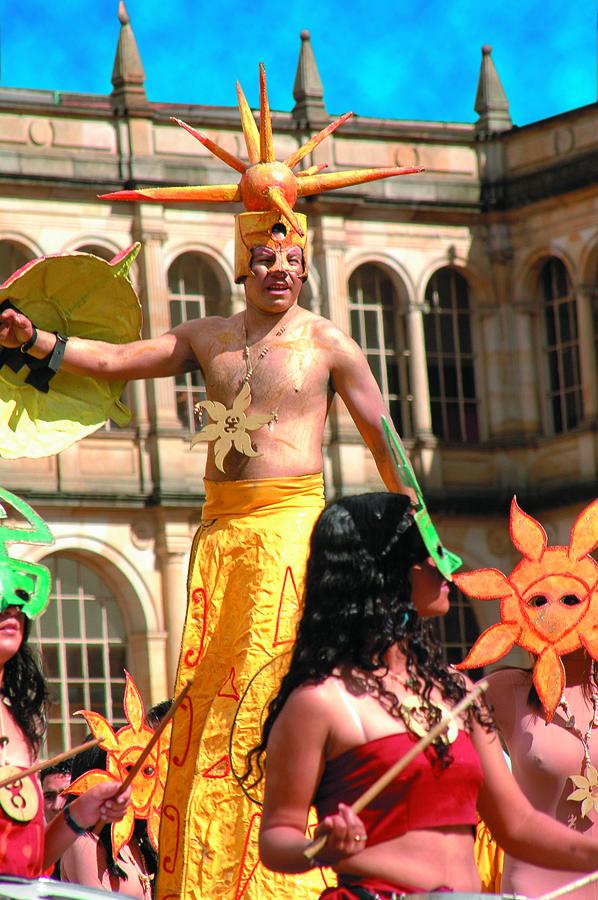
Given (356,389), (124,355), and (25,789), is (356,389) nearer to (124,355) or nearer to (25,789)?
(124,355)

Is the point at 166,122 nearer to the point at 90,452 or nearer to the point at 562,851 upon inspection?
the point at 90,452

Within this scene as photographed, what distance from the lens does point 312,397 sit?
320 inches

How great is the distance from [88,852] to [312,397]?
242cm

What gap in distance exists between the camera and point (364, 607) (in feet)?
19.5

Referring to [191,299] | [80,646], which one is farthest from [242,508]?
[191,299]

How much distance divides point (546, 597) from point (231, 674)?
46.0 inches

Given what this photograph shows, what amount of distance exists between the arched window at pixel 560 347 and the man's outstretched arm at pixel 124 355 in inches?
955

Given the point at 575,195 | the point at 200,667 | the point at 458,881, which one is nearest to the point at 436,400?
the point at 575,195

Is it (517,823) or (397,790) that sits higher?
(397,790)

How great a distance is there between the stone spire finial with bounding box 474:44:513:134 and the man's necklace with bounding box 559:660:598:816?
2501cm

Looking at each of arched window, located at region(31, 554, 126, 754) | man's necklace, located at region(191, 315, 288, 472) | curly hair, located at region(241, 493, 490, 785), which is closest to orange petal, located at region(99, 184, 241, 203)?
man's necklace, located at region(191, 315, 288, 472)

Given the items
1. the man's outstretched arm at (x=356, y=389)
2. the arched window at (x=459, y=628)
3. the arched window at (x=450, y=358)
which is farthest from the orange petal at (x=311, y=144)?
the arched window at (x=450, y=358)

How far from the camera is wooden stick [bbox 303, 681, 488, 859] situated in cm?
542

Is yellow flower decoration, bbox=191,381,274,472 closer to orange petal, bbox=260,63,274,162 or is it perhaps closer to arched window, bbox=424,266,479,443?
orange petal, bbox=260,63,274,162
